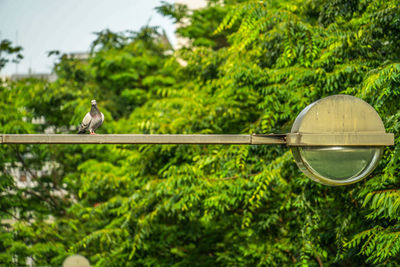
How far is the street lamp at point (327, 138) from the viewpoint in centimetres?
237

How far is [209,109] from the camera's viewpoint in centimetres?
941

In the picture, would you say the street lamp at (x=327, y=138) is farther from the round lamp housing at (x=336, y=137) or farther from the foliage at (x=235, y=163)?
the foliage at (x=235, y=163)

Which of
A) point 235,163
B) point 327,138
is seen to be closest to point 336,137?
point 327,138

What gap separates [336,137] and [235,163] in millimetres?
4908

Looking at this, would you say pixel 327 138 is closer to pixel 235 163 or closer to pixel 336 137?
pixel 336 137

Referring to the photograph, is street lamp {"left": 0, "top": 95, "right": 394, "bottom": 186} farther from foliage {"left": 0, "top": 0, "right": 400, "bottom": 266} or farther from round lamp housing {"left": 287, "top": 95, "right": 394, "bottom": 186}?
foliage {"left": 0, "top": 0, "right": 400, "bottom": 266}

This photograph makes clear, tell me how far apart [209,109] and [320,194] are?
336cm

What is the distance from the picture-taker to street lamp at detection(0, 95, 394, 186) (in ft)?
7.79

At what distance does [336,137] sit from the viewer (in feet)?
7.92

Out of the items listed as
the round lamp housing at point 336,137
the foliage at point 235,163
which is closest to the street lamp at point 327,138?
the round lamp housing at point 336,137

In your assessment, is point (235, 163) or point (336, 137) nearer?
point (336, 137)

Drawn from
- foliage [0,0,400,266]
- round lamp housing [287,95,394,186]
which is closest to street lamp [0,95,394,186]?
round lamp housing [287,95,394,186]

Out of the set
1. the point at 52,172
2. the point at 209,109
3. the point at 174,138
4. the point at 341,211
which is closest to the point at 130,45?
the point at 52,172

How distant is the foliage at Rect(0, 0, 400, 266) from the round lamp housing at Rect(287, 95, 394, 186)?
2.45 metres
